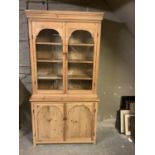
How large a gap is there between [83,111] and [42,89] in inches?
24.2

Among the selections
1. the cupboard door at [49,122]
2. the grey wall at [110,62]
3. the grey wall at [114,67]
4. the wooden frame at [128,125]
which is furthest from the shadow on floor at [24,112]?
the wooden frame at [128,125]

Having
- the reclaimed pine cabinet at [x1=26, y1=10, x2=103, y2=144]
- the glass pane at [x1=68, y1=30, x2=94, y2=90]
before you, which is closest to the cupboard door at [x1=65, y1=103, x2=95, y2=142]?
the reclaimed pine cabinet at [x1=26, y1=10, x2=103, y2=144]

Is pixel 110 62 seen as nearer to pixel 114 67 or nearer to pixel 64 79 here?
pixel 114 67

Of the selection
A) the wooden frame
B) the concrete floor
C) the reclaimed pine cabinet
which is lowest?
the concrete floor

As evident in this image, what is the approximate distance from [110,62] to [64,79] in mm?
953

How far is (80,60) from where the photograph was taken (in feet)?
9.64

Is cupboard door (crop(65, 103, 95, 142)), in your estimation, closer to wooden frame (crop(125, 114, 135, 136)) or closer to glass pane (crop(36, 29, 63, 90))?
glass pane (crop(36, 29, 63, 90))

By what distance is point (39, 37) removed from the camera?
2.83 meters

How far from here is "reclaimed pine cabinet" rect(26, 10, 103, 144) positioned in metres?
2.76

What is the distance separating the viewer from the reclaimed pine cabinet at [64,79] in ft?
9.04

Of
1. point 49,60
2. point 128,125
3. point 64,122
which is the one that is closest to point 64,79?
point 49,60

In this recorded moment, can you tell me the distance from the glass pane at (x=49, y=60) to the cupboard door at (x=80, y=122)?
346mm
